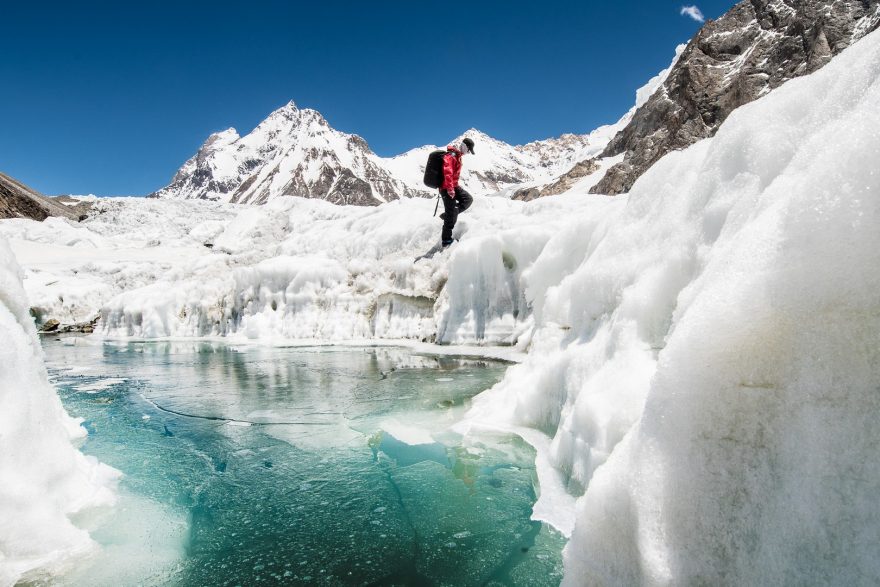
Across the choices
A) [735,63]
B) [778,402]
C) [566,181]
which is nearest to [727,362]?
[778,402]

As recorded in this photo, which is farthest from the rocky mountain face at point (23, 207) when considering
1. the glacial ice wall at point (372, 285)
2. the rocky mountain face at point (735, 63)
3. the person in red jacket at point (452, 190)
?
the rocky mountain face at point (735, 63)

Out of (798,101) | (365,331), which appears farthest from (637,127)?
(798,101)

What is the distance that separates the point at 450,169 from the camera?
11547mm

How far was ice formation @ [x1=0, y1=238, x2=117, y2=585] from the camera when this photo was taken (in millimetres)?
2377

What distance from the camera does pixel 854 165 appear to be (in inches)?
52.9

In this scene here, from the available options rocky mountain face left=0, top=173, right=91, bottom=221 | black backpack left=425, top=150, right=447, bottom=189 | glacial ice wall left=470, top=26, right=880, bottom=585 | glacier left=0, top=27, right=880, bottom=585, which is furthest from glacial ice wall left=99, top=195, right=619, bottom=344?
rocky mountain face left=0, top=173, right=91, bottom=221

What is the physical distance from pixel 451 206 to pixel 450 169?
0.98 m

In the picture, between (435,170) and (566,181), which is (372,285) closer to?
(435,170)

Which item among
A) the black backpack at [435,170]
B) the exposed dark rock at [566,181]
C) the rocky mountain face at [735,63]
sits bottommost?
the black backpack at [435,170]

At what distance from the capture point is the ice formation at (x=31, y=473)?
2.38m

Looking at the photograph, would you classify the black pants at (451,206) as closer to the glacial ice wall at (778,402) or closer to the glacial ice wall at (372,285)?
the glacial ice wall at (372,285)

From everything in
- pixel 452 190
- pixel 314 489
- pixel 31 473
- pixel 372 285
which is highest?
pixel 452 190

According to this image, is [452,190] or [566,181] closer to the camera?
[452,190]

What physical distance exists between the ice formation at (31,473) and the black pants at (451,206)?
31.0 feet
